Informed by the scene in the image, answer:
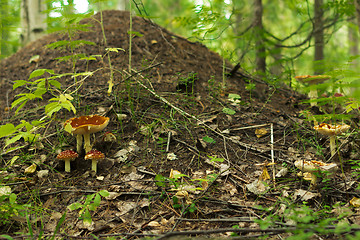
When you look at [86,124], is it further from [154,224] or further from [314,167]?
[314,167]

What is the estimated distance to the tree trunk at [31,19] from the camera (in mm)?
7645

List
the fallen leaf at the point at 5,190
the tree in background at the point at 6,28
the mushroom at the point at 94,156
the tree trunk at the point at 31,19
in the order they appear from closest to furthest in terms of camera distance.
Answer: the fallen leaf at the point at 5,190
the mushroom at the point at 94,156
the tree in background at the point at 6,28
the tree trunk at the point at 31,19

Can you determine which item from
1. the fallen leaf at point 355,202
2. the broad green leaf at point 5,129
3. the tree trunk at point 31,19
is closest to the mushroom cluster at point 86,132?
the broad green leaf at point 5,129

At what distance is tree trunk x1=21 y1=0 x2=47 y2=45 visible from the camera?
7645mm

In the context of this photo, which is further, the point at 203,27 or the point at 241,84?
the point at 241,84

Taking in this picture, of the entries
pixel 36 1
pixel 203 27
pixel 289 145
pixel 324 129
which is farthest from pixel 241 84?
pixel 36 1

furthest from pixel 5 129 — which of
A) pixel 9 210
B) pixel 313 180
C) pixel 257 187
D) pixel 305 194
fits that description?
pixel 313 180

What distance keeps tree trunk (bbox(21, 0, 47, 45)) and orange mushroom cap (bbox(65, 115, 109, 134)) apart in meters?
6.35

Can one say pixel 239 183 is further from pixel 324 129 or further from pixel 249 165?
pixel 324 129

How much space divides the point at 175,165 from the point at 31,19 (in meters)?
7.48

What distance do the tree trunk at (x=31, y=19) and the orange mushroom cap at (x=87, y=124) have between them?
6349 mm

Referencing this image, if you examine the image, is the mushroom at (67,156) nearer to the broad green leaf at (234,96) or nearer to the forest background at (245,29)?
the forest background at (245,29)

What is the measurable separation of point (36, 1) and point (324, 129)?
8.59m

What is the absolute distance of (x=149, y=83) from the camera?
3.94 m
